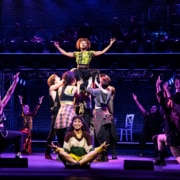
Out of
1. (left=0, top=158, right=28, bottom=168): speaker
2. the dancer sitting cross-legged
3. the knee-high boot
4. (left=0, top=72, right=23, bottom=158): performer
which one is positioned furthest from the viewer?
the knee-high boot

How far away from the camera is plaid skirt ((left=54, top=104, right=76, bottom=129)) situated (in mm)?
7714

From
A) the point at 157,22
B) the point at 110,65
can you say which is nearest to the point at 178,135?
the point at 110,65

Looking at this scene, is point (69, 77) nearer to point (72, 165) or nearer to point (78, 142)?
point (78, 142)

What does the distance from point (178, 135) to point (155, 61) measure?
676cm

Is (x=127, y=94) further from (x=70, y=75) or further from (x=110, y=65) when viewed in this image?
(x=70, y=75)

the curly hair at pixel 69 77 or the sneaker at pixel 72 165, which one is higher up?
the curly hair at pixel 69 77

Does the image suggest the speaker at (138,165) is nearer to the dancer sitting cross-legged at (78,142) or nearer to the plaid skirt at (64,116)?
the dancer sitting cross-legged at (78,142)

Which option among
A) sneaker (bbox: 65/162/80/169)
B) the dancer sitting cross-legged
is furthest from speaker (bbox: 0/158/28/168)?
the dancer sitting cross-legged

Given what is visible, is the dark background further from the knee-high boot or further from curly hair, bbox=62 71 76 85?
the knee-high boot

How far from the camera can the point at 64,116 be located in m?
7.73

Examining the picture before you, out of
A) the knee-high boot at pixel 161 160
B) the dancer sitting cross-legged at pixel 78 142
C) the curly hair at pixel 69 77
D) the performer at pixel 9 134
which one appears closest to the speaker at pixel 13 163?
the dancer sitting cross-legged at pixel 78 142

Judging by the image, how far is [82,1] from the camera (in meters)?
16.9

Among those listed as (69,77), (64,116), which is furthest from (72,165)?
(69,77)

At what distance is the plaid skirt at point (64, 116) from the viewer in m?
7.71
